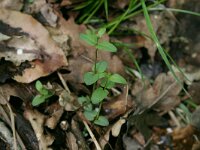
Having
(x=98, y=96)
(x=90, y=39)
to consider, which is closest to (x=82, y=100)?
(x=98, y=96)

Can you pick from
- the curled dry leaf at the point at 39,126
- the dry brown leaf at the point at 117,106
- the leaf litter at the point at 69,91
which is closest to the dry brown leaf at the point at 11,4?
the leaf litter at the point at 69,91

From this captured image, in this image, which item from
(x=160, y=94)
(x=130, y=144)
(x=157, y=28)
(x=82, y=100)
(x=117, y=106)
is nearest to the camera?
(x=82, y=100)

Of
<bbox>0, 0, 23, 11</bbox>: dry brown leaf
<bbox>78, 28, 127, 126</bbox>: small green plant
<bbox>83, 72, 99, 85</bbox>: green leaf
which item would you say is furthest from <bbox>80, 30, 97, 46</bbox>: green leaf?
<bbox>0, 0, 23, 11</bbox>: dry brown leaf

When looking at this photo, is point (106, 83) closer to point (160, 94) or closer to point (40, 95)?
point (40, 95)

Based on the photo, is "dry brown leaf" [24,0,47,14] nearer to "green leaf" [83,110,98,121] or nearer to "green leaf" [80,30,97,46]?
"green leaf" [80,30,97,46]

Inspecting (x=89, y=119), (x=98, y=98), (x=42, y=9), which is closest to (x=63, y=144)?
(x=89, y=119)
